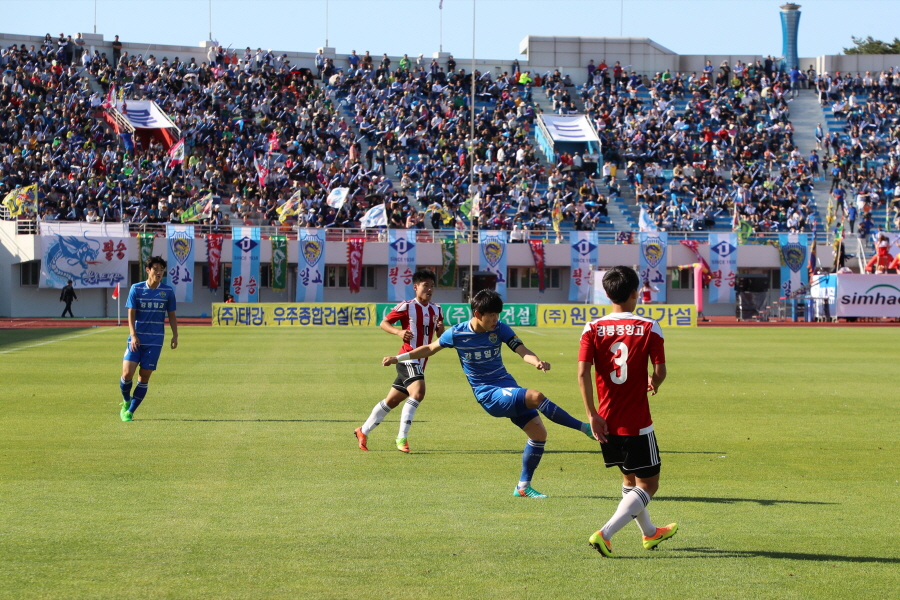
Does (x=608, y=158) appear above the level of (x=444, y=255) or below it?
above

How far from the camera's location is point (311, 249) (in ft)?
150

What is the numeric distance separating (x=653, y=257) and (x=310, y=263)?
17339mm

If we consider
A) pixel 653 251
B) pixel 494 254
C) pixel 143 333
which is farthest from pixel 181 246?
pixel 143 333

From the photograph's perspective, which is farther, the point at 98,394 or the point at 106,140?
the point at 106,140

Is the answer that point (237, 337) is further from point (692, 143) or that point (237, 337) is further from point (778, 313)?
point (692, 143)

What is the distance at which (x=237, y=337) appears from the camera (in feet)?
102

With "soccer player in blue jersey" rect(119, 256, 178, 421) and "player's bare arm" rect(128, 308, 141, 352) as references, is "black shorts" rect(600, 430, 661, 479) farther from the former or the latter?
"player's bare arm" rect(128, 308, 141, 352)

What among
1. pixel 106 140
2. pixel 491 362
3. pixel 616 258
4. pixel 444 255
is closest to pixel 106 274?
pixel 106 140

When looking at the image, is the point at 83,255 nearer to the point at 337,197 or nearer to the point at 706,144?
the point at 337,197

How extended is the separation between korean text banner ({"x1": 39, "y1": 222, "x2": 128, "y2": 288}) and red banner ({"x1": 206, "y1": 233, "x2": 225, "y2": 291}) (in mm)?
3814

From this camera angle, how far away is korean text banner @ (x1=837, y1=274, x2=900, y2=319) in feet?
139

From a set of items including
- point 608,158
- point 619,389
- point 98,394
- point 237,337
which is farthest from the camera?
point 608,158

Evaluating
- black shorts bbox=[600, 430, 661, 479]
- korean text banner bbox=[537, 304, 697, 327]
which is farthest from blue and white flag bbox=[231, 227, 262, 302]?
black shorts bbox=[600, 430, 661, 479]

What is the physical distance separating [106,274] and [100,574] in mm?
41601
